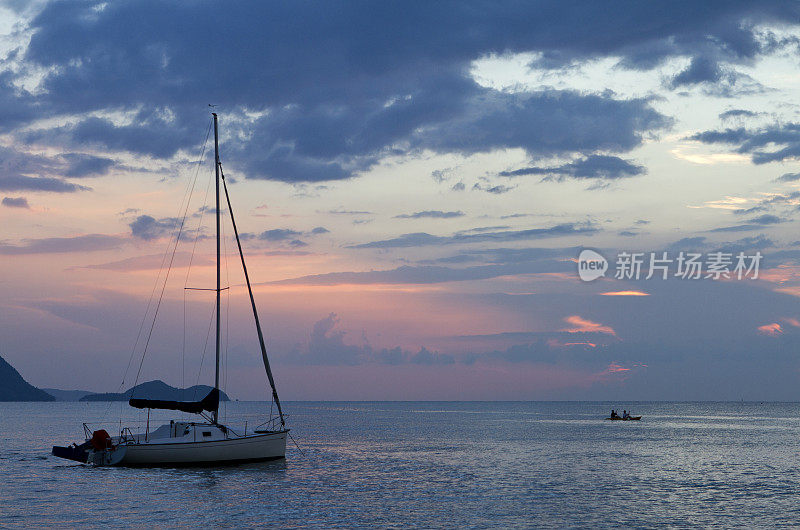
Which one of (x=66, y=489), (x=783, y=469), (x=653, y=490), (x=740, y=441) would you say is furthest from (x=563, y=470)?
(x=740, y=441)

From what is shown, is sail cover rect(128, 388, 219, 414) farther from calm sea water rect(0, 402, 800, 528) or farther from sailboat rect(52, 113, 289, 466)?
calm sea water rect(0, 402, 800, 528)

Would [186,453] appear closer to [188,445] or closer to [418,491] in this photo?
[188,445]

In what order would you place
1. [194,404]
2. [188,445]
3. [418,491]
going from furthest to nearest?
[194,404] → [188,445] → [418,491]

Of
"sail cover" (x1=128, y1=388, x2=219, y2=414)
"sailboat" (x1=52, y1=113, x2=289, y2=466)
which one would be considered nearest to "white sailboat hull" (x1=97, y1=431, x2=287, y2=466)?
"sailboat" (x1=52, y1=113, x2=289, y2=466)

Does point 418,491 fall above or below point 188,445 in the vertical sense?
below

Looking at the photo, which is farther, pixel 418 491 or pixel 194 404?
pixel 194 404

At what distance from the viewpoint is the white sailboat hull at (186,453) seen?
5203 cm

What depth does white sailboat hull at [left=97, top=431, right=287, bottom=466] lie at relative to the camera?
171ft

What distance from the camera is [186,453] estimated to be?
171 ft

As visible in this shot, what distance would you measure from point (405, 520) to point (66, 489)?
23261 mm

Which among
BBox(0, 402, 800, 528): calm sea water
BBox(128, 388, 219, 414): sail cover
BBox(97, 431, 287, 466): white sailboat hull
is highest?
BBox(128, 388, 219, 414): sail cover

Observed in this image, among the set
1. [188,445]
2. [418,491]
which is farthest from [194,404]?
[418,491]

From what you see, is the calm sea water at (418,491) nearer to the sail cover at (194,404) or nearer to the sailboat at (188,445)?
the sailboat at (188,445)

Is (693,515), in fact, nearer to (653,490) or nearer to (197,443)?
(653,490)
